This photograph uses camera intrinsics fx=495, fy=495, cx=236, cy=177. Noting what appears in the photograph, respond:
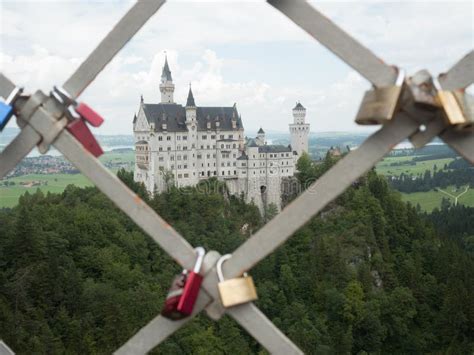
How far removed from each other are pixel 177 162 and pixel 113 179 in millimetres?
42225

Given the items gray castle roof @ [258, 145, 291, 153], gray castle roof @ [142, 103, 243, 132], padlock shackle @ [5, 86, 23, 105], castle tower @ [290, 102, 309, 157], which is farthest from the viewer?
castle tower @ [290, 102, 309, 157]

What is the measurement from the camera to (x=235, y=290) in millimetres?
1535

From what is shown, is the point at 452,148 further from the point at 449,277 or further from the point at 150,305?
the point at 449,277

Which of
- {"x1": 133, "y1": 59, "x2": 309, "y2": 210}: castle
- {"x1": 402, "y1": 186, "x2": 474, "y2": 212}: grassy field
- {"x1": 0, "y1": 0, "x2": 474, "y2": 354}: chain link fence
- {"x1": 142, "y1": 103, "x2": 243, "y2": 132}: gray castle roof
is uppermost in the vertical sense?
{"x1": 142, "y1": 103, "x2": 243, "y2": 132}: gray castle roof

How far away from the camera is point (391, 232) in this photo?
141ft

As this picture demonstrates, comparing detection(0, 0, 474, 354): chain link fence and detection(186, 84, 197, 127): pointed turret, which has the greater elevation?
detection(186, 84, 197, 127): pointed turret

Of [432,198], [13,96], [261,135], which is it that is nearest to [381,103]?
[13,96]

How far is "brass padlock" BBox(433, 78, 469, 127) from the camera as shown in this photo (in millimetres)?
1312

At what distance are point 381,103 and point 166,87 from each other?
171ft

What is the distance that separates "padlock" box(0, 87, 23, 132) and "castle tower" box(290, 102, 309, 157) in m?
49.5

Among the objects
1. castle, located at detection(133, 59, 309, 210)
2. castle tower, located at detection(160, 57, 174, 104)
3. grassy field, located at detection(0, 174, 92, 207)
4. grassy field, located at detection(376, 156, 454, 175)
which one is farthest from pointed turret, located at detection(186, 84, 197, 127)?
grassy field, located at detection(376, 156, 454, 175)

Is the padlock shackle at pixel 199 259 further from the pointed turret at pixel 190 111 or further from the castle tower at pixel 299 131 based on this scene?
the castle tower at pixel 299 131

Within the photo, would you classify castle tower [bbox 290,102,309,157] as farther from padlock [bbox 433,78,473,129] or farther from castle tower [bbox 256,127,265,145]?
padlock [bbox 433,78,473,129]

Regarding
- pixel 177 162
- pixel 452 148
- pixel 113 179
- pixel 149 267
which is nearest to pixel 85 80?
pixel 113 179
